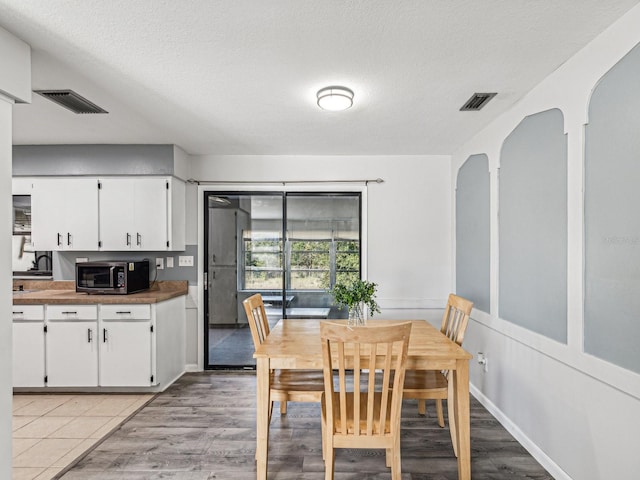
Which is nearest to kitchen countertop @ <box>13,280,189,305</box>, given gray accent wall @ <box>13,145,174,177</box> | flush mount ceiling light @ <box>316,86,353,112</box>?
gray accent wall @ <box>13,145,174,177</box>

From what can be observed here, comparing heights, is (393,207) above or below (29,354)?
above

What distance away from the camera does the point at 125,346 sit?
3.56 m

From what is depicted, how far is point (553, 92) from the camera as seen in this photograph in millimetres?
2297

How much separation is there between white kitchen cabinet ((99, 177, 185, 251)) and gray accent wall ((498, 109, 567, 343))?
3.17m

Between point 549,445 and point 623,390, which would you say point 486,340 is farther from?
point 623,390

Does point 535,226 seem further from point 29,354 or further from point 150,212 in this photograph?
point 29,354

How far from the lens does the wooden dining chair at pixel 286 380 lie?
2.42 meters

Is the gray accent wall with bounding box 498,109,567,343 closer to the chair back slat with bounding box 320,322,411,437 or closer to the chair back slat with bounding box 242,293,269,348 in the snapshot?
the chair back slat with bounding box 320,322,411,437

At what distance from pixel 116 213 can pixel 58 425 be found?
6.45 ft

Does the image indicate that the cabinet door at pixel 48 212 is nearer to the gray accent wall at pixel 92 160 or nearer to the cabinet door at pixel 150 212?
the gray accent wall at pixel 92 160

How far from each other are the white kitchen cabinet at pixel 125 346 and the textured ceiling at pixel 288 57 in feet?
5.59

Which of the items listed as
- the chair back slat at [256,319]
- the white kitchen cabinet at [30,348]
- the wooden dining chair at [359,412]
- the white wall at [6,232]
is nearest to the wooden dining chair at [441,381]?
the wooden dining chair at [359,412]

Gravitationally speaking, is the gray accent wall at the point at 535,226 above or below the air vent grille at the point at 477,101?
below

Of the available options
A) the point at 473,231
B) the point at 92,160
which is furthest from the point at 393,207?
the point at 92,160
